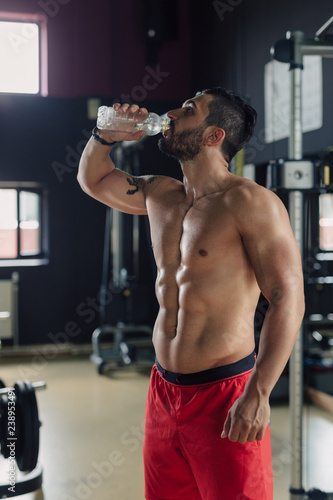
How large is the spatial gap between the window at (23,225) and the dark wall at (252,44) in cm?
202

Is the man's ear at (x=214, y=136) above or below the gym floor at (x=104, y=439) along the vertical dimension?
above

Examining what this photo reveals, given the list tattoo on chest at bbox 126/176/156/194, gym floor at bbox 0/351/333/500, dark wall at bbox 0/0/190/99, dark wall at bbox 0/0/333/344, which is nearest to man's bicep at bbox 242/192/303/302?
tattoo on chest at bbox 126/176/156/194

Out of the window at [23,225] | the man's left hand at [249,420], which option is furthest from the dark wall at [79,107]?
the man's left hand at [249,420]

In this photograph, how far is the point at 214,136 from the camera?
1.46m

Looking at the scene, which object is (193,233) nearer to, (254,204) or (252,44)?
(254,204)

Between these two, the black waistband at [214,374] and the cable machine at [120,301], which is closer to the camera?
the black waistband at [214,374]

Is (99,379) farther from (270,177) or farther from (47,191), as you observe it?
(270,177)

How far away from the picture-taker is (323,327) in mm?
3945

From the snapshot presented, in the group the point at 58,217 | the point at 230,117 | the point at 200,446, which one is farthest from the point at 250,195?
the point at 58,217

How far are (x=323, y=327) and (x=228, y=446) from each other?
9.35 ft

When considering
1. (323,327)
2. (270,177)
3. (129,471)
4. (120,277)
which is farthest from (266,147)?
(129,471)

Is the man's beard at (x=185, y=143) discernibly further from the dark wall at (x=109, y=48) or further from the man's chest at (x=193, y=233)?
the dark wall at (x=109, y=48)

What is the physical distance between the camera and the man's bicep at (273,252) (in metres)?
1.20

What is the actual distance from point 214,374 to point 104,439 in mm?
2142
